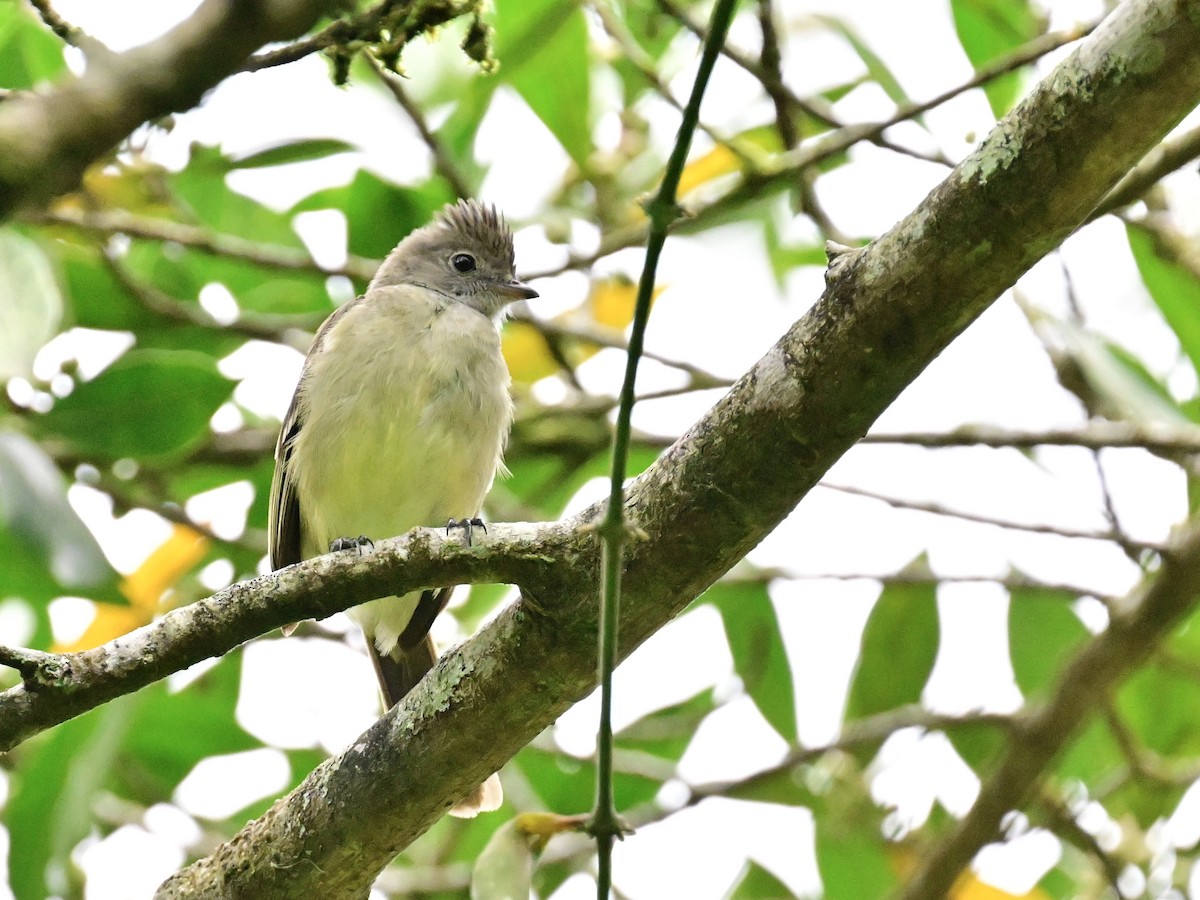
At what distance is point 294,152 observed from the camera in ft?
15.9

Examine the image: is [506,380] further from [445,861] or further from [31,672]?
[31,672]

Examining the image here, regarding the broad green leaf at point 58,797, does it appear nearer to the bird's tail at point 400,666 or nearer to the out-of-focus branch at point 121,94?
the bird's tail at point 400,666

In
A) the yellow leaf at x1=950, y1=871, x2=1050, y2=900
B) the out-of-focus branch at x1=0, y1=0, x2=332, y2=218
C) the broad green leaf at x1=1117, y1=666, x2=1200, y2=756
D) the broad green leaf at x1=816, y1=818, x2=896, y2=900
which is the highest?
the broad green leaf at x1=816, y1=818, x2=896, y2=900

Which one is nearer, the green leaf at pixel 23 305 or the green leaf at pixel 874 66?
the green leaf at pixel 23 305

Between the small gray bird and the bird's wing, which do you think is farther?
the bird's wing

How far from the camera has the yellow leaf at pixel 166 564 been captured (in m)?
4.78

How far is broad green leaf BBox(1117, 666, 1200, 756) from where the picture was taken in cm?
500

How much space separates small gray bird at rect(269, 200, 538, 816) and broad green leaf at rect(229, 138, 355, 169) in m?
0.51

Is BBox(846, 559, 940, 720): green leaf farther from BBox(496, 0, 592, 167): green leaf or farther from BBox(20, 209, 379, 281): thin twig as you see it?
BBox(20, 209, 379, 281): thin twig

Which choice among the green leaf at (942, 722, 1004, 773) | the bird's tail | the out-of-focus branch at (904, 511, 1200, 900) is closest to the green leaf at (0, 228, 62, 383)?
the bird's tail

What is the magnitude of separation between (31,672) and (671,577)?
44.7 inches

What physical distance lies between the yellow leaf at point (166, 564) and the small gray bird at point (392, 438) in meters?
0.37

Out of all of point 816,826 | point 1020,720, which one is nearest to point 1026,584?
point 1020,720

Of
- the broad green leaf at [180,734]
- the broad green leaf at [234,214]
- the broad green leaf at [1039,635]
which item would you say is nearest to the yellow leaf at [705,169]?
the broad green leaf at [234,214]
